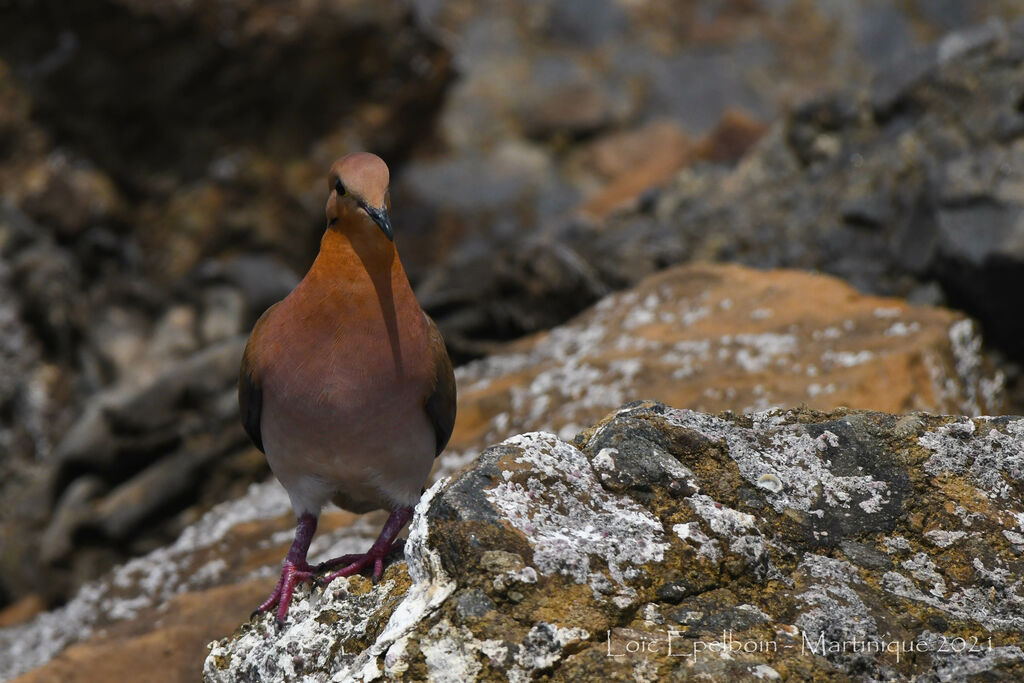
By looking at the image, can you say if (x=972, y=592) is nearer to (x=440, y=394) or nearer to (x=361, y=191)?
(x=440, y=394)

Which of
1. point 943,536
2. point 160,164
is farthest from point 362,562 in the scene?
point 160,164

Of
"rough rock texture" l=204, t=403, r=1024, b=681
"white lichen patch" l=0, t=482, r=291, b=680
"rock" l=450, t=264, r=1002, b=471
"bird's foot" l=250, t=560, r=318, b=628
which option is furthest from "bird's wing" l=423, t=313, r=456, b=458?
"white lichen patch" l=0, t=482, r=291, b=680

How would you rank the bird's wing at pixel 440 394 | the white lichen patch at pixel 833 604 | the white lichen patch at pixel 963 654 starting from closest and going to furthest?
the white lichen patch at pixel 963 654 < the white lichen patch at pixel 833 604 < the bird's wing at pixel 440 394

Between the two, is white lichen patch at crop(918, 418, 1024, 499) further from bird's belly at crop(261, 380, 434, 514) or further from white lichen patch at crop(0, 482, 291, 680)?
white lichen patch at crop(0, 482, 291, 680)

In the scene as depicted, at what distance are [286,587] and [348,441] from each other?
2.08 feet

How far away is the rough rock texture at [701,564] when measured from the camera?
2.74m

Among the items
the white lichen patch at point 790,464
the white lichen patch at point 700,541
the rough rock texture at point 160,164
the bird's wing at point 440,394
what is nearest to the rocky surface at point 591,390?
the bird's wing at point 440,394

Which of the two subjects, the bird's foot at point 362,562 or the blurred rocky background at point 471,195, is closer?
the bird's foot at point 362,562

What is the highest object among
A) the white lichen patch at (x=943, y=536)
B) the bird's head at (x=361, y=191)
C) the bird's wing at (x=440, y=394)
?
the bird's head at (x=361, y=191)

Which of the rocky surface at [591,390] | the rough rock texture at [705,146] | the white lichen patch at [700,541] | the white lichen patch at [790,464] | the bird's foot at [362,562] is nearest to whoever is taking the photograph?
the white lichen patch at [700,541]

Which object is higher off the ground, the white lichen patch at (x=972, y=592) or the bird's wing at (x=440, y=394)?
the bird's wing at (x=440, y=394)

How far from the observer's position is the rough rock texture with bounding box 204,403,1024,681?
9.00 feet

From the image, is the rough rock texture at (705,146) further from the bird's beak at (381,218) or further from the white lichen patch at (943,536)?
the bird's beak at (381,218)

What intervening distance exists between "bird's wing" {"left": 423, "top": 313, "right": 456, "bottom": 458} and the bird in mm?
12
